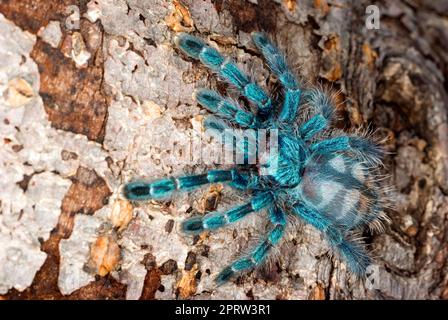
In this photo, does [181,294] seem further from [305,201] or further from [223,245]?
[305,201]

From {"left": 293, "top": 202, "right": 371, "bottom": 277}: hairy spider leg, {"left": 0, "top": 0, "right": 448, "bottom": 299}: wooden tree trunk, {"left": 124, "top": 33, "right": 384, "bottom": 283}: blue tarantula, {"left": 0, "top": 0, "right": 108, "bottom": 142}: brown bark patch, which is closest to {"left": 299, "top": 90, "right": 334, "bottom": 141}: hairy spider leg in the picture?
{"left": 124, "top": 33, "right": 384, "bottom": 283}: blue tarantula

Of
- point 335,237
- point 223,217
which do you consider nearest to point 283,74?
point 223,217

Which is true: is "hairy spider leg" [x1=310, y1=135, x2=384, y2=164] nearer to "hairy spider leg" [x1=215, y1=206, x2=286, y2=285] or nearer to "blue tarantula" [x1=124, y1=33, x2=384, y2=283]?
"blue tarantula" [x1=124, y1=33, x2=384, y2=283]

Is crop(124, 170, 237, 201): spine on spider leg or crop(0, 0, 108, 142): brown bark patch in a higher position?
crop(0, 0, 108, 142): brown bark patch

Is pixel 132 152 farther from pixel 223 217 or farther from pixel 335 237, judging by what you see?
pixel 335 237

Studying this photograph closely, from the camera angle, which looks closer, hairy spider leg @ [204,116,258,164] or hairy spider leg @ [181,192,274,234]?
hairy spider leg @ [181,192,274,234]
